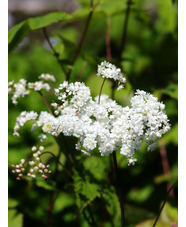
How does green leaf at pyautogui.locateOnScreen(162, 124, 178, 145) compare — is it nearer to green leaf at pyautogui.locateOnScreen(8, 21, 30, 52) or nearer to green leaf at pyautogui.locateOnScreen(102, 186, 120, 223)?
green leaf at pyautogui.locateOnScreen(102, 186, 120, 223)

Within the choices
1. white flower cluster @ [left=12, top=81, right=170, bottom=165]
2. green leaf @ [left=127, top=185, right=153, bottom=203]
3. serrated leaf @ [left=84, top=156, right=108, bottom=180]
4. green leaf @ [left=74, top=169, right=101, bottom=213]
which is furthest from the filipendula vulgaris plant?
green leaf @ [left=127, top=185, right=153, bottom=203]

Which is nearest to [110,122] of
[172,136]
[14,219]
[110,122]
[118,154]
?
[110,122]

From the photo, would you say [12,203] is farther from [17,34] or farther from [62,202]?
[17,34]

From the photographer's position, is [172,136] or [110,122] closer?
[110,122]

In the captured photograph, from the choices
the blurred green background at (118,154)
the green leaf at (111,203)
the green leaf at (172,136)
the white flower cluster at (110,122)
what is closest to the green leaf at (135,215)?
the blurred green background at (118,154)

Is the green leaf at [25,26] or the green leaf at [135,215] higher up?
the green leaf at [25,26]

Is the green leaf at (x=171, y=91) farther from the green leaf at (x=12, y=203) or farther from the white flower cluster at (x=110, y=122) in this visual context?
the green leaf at (x=12, y=203)
